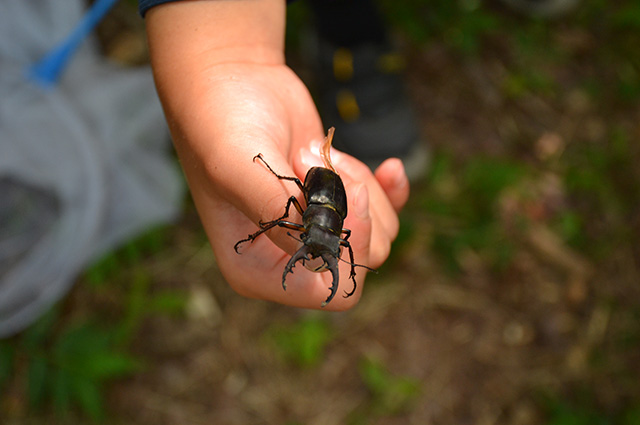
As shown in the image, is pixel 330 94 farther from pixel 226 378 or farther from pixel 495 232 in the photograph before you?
pixel 226 378

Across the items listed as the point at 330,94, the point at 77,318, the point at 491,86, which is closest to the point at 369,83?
the point at 330,94

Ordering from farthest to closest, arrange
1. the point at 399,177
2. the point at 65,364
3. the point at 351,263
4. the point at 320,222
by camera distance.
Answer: the point at 65,364 < the point at 399,177 < the point at 351,263 < the point at 320,222

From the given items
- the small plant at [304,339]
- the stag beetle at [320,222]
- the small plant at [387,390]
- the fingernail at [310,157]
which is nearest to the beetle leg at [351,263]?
the stag beetle at [320,222]

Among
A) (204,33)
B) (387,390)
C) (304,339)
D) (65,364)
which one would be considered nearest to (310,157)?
(204,33)

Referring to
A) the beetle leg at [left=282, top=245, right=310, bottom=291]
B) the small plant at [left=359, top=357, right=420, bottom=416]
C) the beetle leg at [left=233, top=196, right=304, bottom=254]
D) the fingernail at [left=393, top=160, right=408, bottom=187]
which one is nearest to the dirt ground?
the small plant at [left=359, top=357, right=420, bottom=416]

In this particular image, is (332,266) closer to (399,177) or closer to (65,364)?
(399,177)

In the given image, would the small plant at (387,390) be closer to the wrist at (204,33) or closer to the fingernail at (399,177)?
the fingernail at (399,177)
